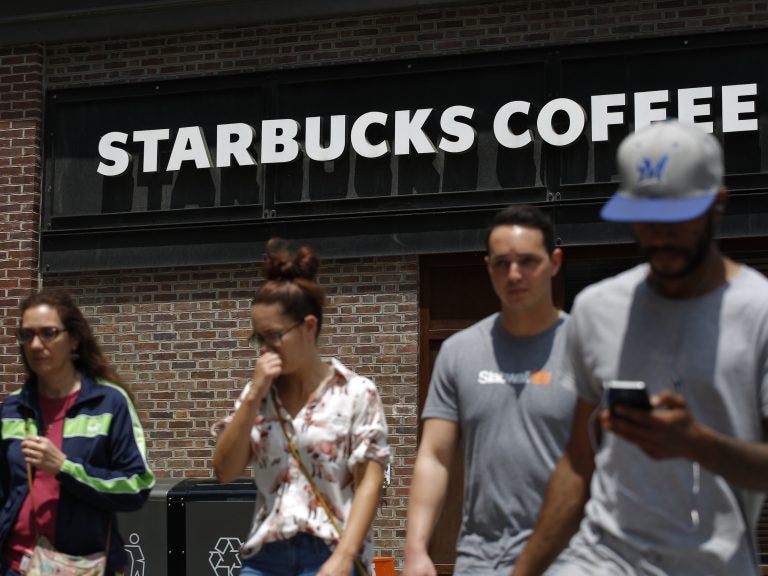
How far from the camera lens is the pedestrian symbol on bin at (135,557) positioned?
878 cm

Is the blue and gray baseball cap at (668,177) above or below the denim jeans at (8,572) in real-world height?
above

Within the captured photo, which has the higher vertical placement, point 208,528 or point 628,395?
point 628,395

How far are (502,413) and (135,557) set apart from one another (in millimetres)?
4957

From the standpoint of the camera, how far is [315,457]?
4.67 m

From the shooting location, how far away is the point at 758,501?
309cm

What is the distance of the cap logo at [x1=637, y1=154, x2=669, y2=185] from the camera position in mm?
2936

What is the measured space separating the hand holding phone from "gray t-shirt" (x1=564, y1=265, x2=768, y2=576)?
312 mm

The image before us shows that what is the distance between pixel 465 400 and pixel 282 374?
2.28 ft

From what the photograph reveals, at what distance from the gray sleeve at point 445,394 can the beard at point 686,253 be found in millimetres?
1786

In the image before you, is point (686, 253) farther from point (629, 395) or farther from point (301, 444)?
point (301, 444)

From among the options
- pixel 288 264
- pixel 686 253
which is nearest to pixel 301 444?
pixel 288 264

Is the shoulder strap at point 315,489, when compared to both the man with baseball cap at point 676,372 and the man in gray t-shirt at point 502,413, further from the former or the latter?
the man with baseball cap at point 676,372

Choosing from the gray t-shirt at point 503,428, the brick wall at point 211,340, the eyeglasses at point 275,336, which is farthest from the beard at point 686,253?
the brick wall at point 211,340

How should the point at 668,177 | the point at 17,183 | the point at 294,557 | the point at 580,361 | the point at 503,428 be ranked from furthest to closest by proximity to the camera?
1. the point at 17,183
2. the point at 294,557
3. the point at 503,428
4. the point at 580,361
5. the point at 668,177
